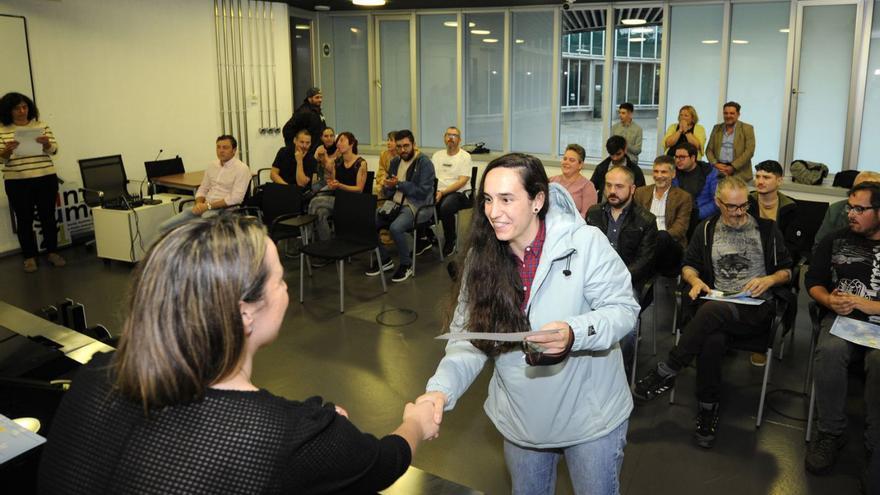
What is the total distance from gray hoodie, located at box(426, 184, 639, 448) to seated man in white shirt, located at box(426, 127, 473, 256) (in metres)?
5.67

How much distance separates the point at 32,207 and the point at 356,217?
3683 millimetres

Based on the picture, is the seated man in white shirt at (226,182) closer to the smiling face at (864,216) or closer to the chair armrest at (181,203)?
the chair armrest at (181,203)

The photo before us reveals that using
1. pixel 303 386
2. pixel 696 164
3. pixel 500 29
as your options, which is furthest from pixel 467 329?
pixel 500 29

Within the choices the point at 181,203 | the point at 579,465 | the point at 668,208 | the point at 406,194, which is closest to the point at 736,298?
the point at 668,208

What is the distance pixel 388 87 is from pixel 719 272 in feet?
26.9

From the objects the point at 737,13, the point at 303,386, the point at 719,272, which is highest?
the point at 737,13

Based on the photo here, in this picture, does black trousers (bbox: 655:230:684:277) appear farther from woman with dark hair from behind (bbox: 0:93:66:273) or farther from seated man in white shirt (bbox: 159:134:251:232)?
woman with dark hair from behind (bbox: 0:93:66:273)

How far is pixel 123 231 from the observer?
7281 millimetres

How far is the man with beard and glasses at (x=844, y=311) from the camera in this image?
3.41 meters

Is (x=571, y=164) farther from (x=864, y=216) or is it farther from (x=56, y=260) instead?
(x=56, y=260)

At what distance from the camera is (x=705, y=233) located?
13.8 ft

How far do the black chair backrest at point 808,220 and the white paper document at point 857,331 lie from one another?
2.45 metres

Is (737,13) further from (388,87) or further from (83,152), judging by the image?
(83,152)

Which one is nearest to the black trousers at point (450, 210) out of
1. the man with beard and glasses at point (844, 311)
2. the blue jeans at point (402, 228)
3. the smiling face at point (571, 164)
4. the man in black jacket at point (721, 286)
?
→ the blue jeans at point (402, 228)
